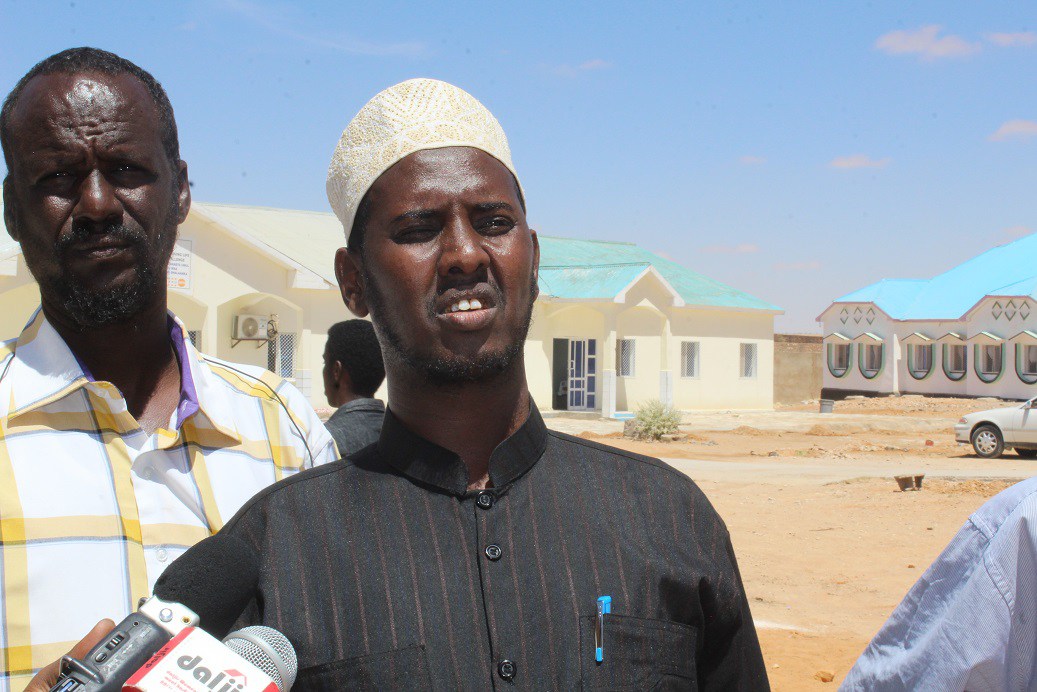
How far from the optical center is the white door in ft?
90.7

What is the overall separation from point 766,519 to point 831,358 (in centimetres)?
2982

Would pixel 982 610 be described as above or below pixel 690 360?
above

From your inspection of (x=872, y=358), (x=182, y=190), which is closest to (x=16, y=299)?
(x=182, y=190)

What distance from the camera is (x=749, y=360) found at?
31.9 meters

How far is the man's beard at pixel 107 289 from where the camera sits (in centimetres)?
218

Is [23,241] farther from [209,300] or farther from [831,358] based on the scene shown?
[831,358]

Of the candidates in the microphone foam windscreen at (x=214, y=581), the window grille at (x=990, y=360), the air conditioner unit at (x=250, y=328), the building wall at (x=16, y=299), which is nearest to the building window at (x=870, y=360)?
the window grille at (x=990, y=360)

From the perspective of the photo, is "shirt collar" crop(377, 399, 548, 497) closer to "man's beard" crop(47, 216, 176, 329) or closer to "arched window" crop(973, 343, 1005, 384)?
"man's beard" crop(47, 216, 176, 329)

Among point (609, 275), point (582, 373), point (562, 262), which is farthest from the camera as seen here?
point (562, 262)

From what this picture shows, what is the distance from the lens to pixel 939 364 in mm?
36812

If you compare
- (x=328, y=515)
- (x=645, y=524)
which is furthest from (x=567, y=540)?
(x=328, y=515)

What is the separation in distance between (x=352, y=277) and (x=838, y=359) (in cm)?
4016

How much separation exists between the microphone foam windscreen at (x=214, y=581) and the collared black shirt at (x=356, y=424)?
10.7 feet

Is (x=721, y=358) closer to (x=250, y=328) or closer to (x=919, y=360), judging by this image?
(x=919, y=360)
